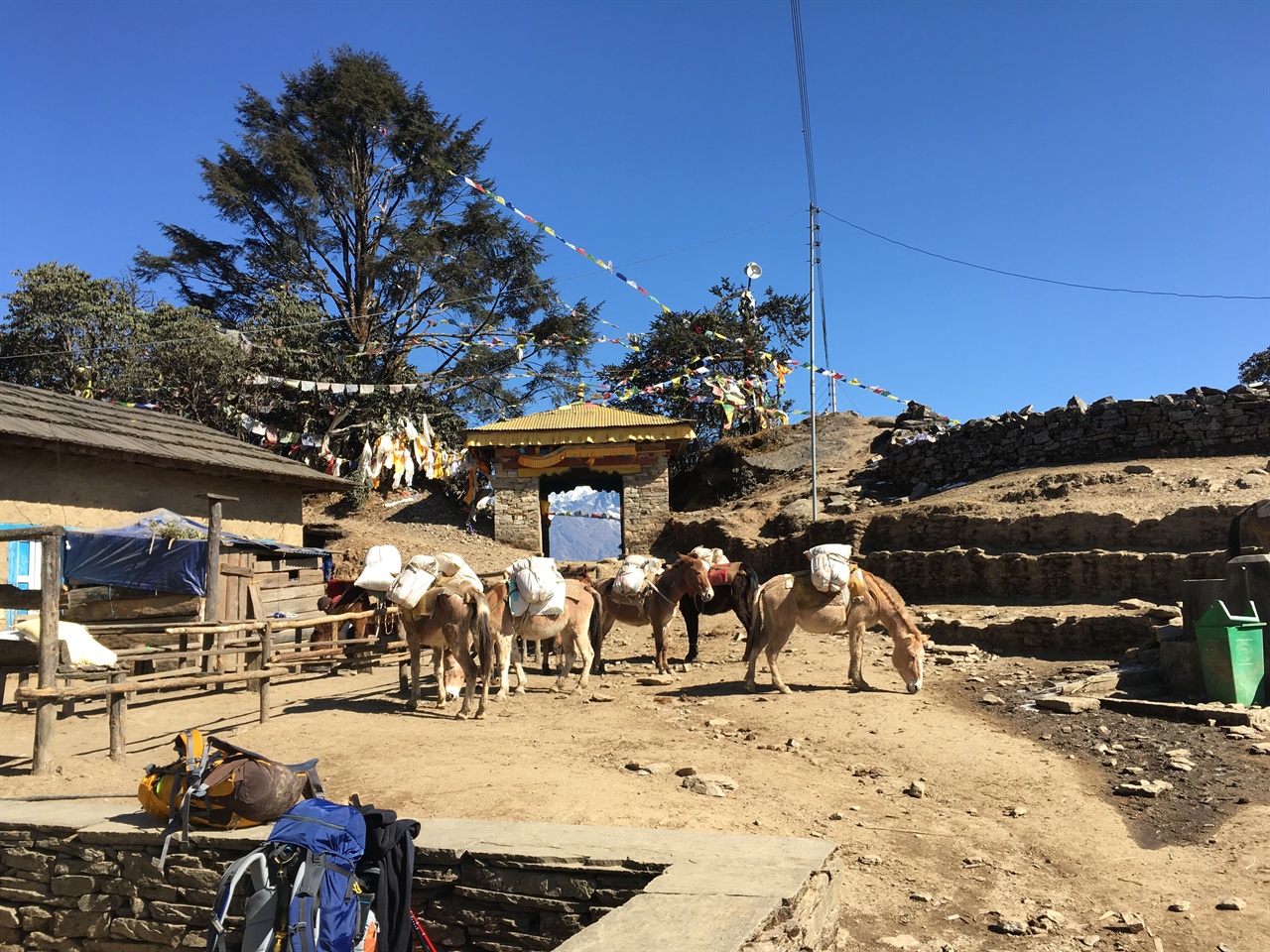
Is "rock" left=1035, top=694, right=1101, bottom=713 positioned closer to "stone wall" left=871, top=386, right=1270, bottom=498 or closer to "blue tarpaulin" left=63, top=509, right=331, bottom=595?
"blue tarpaulin" left=63, top=509, right=331, bottom=595

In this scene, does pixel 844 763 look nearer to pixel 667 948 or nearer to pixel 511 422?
pixel 667 948

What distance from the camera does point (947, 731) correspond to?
9.27 metres

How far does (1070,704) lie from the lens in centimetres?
995

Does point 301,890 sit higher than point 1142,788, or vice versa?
point 301,890

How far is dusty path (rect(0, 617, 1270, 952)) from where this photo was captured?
5.19m

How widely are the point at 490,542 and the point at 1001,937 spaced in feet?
73.0

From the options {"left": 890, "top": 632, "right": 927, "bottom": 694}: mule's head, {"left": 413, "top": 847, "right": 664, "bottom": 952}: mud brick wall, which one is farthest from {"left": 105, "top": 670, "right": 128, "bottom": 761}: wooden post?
{"left": 890, "top": 632, "right": 927, "bottom": 694}: mule's head

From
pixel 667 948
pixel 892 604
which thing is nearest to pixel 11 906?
pixel 667 948

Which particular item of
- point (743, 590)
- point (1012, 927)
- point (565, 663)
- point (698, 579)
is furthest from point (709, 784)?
point (743, 590)

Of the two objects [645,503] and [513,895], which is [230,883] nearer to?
[513,895]

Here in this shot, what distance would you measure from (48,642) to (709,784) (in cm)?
621

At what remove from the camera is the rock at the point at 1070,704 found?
32.4ft

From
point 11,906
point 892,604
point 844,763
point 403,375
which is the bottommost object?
point 11,906

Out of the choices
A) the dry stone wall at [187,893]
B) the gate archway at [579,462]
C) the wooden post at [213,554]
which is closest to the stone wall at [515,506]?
the gate archway at [579,462]
